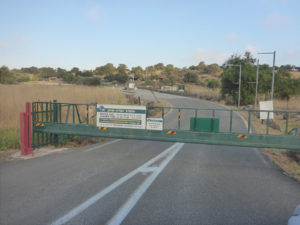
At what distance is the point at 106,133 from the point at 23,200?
4.34 m

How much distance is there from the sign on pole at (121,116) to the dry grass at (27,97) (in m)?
5.20

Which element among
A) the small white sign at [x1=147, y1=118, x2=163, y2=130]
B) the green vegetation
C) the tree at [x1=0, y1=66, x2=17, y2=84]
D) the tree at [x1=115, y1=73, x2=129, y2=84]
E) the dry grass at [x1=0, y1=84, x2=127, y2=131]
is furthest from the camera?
the tree at [x1=115, y1=73, x2=129, y2=84]

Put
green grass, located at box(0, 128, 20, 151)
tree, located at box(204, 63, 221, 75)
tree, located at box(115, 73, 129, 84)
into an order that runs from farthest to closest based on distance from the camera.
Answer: tree, located at box(204, 63, 221, 75) < tree, located at box(115, 73, 129, 84) < green grass, located at box(0, 128, 20, 151)

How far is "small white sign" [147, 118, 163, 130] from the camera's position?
8.89 meters

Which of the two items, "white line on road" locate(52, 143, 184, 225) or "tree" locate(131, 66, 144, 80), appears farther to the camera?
"tree" locate(131, 66, 144, 80)

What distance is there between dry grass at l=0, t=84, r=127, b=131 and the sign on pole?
205 inches

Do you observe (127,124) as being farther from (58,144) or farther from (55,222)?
(55,222)

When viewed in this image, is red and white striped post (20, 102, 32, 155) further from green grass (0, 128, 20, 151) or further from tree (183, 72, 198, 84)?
tree (183, 72, 198, 84)

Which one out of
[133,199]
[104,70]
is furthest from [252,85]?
[104,70]

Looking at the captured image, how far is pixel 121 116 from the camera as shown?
9219 mm

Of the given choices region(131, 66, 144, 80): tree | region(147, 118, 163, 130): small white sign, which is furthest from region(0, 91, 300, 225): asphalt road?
region(131, 66, 144, 80): tree

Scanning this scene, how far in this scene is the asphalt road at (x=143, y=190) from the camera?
184 inches

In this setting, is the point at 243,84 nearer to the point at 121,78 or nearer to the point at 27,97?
the point at 27,97

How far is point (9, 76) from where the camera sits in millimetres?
47562
